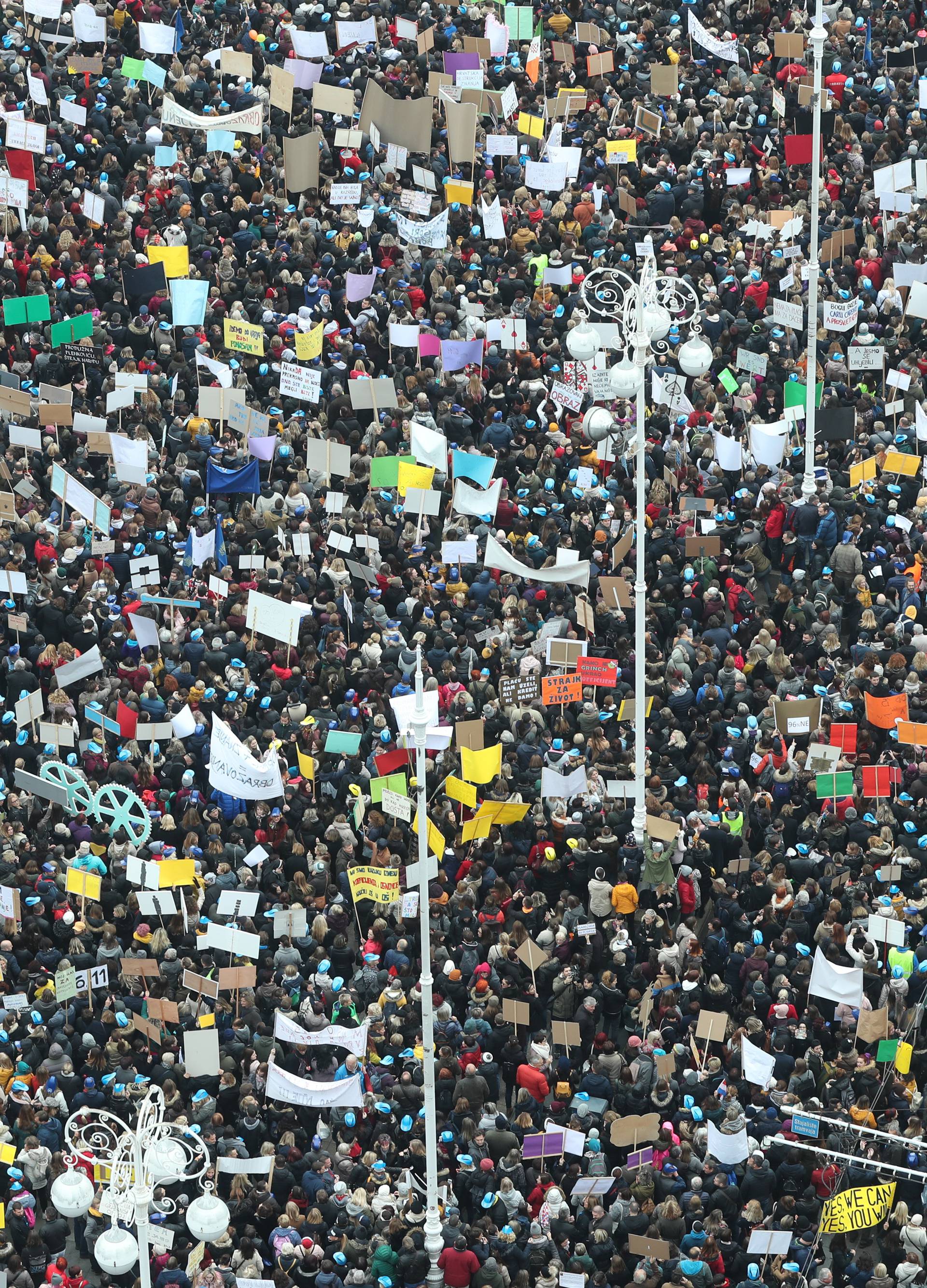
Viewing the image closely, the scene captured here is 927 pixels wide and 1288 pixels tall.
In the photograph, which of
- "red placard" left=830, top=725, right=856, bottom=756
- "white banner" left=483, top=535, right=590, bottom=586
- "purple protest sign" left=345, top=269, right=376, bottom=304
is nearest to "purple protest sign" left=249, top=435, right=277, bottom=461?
"purple protest sign" left=345, top=269, right=376, bottom=304

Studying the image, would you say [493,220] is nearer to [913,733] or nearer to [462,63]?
[462,63]

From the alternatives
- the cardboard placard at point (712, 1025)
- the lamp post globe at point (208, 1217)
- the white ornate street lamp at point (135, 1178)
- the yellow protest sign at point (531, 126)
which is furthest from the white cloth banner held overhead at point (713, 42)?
the lamp post globe at point (208, 1217)

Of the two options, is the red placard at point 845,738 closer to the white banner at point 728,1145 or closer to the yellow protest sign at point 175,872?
the white banner at point 728,1145

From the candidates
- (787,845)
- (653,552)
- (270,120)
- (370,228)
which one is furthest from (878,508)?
(270,120)

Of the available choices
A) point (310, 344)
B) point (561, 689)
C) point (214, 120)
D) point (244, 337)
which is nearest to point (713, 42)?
point (214, 120)

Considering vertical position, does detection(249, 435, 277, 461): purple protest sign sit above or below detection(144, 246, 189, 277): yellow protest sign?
below

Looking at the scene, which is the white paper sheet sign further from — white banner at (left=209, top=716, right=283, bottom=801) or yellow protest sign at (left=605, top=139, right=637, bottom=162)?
yellow protest sign at (left=605, top=139, right=637, bottom=162)
